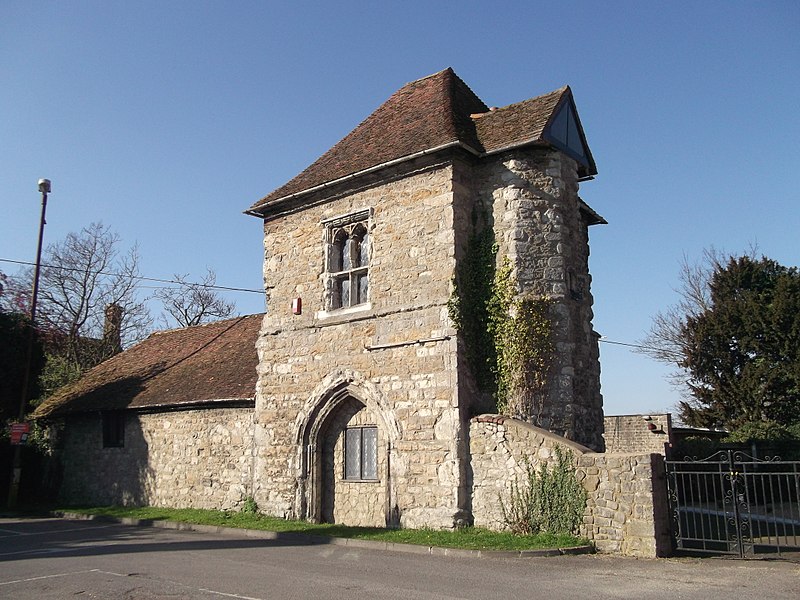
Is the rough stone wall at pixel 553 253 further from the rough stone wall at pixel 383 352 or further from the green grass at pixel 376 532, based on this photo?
the green grass at pixel 376 532

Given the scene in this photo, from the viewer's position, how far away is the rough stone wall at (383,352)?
13820mm

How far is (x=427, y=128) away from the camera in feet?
52.1

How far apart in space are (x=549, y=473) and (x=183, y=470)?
1079 cm

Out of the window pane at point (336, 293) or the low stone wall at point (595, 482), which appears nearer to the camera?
the low stone wall at point (595, 482)

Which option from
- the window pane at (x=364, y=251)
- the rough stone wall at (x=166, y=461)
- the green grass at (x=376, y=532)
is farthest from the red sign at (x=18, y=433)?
the window pane at (x=364, y=251)

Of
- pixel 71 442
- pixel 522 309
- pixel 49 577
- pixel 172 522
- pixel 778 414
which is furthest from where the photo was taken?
pixel 778 414

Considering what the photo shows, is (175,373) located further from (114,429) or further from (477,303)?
(477,303)

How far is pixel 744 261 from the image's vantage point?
32750mm

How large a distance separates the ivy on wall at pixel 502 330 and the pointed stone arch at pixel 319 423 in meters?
2.37

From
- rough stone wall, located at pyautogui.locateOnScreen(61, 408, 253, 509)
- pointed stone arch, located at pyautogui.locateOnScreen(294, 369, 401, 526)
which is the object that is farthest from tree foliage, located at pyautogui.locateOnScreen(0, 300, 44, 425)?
pointed stone arch, located at pyautogui.locateOnScreen(294, 369, 401, 526)

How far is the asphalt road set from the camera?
329 inches

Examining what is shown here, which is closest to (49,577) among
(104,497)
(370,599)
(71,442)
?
(370,599)

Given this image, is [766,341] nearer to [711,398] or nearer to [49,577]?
[711,398]

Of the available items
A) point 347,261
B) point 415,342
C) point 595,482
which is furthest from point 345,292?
point 595,482
